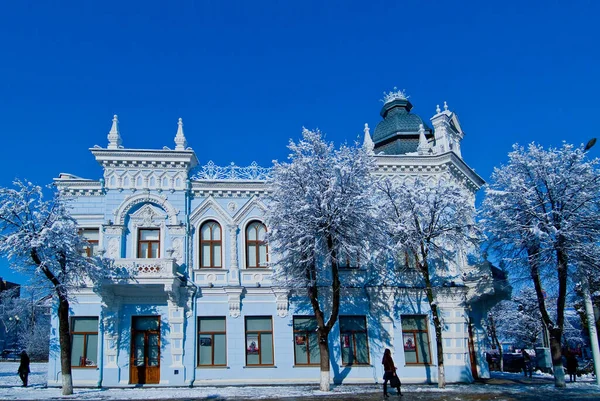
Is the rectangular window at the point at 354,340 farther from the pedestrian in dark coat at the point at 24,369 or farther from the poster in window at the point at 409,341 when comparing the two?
the pedestrian in dark coat at the point at 24,369

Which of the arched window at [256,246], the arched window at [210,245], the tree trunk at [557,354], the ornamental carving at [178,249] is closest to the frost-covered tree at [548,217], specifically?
the tree trunk at [557,354]

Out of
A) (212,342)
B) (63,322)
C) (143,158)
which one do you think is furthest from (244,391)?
(143,158)

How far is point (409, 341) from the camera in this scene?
24.8 m

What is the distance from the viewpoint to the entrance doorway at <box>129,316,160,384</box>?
75.9 ft

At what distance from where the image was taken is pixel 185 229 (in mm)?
24766

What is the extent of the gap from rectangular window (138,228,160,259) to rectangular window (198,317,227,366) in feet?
12.0

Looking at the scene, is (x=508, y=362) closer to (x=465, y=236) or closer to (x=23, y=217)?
(x=465, y=236)

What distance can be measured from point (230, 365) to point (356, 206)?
9.13 meters

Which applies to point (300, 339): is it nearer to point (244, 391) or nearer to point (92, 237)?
point (244, 391)

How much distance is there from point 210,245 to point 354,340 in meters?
7.92

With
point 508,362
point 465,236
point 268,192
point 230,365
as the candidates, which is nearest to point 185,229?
point 268,192

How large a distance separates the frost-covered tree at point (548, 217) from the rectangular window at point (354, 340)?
7.02 m

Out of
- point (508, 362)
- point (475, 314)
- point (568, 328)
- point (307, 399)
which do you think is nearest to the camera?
point (307, 399)

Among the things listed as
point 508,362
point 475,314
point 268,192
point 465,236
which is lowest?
point 508,362
